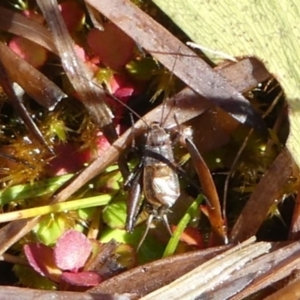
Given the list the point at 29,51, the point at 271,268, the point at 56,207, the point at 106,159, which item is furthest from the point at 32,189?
the point at 271,268

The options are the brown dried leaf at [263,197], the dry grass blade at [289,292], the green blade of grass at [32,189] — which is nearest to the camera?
the dry grass blade at [289,292]

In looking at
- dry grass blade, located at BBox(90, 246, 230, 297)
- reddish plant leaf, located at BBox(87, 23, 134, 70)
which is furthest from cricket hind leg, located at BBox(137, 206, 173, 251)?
reddish plant leaf, located at BBox(87, 23, 134, 70)

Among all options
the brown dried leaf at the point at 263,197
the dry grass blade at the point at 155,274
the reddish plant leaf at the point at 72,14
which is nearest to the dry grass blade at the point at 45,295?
the dry grass blade at the point at 155,274

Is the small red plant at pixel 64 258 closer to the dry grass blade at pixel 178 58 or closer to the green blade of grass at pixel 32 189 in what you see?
the green blade of grass at pixel 32 189

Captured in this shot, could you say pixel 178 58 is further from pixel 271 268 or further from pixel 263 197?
pixel 271 268

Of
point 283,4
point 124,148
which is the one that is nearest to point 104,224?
point 124,148

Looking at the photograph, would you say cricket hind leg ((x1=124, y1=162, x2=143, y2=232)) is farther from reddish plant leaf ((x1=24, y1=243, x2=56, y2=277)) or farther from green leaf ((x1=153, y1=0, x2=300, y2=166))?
green leaf ((x1=153, y1=0, x2=300, y2=166))
